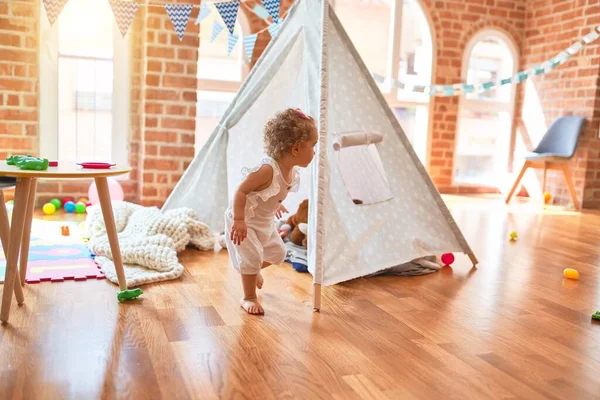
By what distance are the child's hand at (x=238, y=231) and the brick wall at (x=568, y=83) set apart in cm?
422

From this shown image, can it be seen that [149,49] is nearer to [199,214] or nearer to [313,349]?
[199,214]

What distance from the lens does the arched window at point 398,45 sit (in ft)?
18.1

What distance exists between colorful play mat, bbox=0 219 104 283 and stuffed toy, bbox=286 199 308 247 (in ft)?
2.93

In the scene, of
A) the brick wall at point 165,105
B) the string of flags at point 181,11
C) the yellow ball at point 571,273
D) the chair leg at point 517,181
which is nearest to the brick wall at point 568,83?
the chair leg at point 517,181

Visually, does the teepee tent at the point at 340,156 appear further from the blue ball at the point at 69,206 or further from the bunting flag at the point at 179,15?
the blue ball at the point at 69,206

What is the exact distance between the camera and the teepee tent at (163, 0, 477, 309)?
2.16 m

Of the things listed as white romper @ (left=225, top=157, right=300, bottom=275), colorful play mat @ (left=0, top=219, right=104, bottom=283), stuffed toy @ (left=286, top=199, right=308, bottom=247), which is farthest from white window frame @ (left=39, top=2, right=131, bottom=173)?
white romper @ (left=225, top=157, right=300, bottom=275)

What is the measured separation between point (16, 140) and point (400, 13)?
3539 millimetres

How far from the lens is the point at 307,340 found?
1.70 metres

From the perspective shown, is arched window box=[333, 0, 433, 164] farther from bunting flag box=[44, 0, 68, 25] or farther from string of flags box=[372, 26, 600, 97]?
bunting flag box=[44, 0, 68, 25]

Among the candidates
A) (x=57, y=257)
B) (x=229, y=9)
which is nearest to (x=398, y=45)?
(x=229, y=9)

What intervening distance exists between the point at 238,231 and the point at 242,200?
10 cm

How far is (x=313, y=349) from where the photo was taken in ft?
5.35

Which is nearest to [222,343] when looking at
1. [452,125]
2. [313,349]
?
[313,349]
